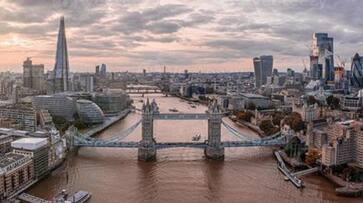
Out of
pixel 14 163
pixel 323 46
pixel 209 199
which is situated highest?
pixel 323 46

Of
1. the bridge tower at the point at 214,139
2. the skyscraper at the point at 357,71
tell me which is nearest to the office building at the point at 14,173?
the bridge tower at the point at 214,139

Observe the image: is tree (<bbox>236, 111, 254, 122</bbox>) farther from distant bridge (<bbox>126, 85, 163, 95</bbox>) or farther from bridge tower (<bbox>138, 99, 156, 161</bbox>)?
distant bridge (<bbox>126, 85, 163, 95</bbox>)

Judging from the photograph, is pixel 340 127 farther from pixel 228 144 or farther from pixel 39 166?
pixel 39 166

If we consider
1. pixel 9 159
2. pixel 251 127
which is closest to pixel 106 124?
pixel 251 127

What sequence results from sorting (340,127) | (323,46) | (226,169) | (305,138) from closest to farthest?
(226,169), (340,127), (305,138), (323,46)

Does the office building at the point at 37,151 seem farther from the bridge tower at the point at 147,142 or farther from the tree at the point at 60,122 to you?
the tree at the point at 60,122

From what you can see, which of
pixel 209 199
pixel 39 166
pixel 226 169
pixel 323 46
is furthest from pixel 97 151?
pixel 323 46
